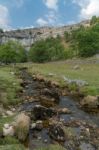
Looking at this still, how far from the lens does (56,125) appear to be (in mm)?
19969

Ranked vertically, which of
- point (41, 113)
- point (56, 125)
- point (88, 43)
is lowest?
point (56, 125)

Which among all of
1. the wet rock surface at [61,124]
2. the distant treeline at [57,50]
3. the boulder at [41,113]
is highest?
the distant treeline at [57,50]

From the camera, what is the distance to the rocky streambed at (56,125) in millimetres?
17328

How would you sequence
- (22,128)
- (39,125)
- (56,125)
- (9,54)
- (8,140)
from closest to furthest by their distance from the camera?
(8,140) < (22,128) < (39,125) < (56,125) < (9,54)

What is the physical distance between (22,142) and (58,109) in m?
8.45

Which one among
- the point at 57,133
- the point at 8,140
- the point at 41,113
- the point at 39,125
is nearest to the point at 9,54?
the point at 41,113

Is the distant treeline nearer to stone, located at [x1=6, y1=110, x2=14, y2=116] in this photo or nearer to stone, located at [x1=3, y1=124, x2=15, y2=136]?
stone, located at [x1=6, y1=110, x2=14, y2=116]

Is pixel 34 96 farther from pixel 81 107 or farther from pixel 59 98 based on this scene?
pixel 81 107

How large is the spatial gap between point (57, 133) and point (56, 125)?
62.2 inches

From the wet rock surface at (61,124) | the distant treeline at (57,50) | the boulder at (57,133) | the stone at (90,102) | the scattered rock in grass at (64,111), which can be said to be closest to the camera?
the wet rock surface at (61,124)

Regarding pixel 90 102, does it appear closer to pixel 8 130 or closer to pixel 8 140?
pixel 8 130

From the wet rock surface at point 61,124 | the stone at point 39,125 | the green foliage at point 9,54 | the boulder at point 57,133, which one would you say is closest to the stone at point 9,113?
the wet rock surface at point 61,124

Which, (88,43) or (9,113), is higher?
(88,43)

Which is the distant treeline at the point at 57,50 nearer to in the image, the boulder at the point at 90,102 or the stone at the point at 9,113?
the boulder at the point at 90,102
